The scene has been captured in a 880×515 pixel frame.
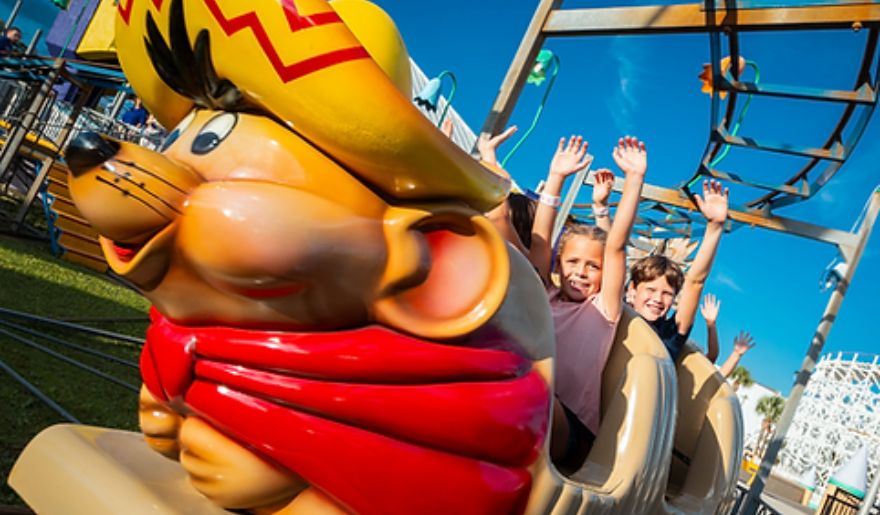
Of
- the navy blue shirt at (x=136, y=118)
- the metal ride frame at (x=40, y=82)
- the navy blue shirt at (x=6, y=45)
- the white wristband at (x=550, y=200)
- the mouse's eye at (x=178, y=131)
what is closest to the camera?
the mouse's eye at (x=178, y=131)

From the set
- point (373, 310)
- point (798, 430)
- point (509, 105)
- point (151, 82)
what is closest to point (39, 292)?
point (509, 105)

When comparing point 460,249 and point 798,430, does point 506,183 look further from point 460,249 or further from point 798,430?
point 798,430

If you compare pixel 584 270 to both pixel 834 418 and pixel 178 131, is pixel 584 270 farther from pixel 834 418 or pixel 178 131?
pixel 834 418

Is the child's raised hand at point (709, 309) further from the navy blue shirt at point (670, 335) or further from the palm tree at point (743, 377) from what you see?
the palm tree at point (743, 377)

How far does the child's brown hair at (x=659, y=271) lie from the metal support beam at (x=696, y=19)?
2.63ft

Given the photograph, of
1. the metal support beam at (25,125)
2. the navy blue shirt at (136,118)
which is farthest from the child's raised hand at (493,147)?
the navy blue shirt at (136,118)

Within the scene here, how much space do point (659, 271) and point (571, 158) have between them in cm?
65

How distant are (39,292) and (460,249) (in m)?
4.11

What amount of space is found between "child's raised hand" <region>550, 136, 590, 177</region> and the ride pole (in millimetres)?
2709

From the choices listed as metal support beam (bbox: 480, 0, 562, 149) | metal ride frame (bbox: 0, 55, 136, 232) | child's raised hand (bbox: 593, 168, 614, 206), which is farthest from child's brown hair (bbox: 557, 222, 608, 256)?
metal ride frame (bbox: 0, 55, 136, 232)

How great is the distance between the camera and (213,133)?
0.95 m

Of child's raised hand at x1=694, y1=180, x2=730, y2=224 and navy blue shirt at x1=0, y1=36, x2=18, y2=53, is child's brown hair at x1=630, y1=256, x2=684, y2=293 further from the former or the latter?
navy blue shirt at x1=0, y1=36, x2=18, y2=53

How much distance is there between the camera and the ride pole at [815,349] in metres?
3.59

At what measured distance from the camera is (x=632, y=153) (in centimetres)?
159
